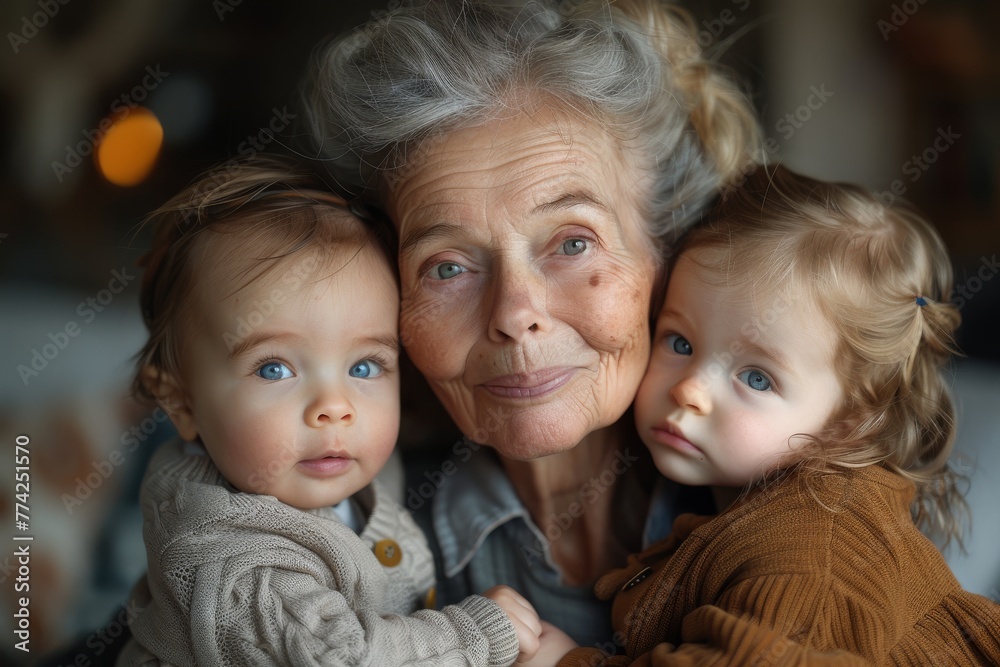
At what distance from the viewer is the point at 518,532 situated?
5.71 feet

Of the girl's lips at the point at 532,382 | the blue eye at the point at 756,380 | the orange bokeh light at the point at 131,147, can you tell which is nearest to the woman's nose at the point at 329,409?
the girl's lips at the point at 532,382

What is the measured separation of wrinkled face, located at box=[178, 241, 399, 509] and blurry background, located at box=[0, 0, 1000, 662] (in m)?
0.51

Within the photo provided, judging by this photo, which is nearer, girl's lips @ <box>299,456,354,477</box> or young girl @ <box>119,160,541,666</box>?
young girl @ <box>119,160,541,666</box>

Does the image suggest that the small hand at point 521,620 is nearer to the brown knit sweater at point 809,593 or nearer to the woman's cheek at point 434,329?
the brown knit sweater at point 809,593

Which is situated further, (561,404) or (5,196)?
(5,196)

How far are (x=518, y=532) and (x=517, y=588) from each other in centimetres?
11

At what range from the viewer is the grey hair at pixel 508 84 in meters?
1.46

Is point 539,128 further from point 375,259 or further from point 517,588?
point 517,588

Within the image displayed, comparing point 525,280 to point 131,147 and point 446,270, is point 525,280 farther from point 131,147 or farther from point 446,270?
point 131,147

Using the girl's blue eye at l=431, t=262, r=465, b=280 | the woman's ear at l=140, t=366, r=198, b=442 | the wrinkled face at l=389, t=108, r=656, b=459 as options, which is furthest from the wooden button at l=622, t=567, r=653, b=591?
the woman's ear at l=140, t=366, r=198, b=442

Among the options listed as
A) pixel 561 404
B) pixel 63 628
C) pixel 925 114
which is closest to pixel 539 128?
pixel 561 404

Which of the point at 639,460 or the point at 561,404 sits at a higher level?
the point at 561,404

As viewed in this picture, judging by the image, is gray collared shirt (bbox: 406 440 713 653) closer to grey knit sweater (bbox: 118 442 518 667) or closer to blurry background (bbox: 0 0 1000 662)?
grey knit sweater (bbox: 118 442 518 667)

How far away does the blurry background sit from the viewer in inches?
73.7
